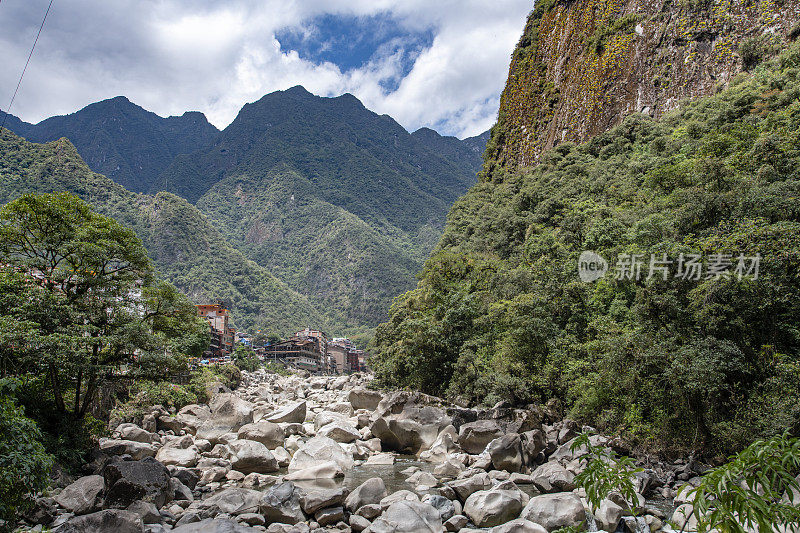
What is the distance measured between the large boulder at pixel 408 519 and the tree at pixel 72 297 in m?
7.33

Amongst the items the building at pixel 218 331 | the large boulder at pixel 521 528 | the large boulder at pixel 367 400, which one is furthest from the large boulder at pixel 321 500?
the building at pixel 218 331

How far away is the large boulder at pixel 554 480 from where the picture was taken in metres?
12.2

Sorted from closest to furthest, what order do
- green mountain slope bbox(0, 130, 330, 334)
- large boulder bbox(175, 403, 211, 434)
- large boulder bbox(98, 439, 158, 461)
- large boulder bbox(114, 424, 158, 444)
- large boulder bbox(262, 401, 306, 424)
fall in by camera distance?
large boulder bbox(98, 439, 158, 461) < large boulder bbox(114, 424, 158, 444) < large boulder bbox(175, 403, 211, 434) < large boulder bbox(262, 401, 306, 424) < green mountain slope bbox(0, 130, 330, 334)

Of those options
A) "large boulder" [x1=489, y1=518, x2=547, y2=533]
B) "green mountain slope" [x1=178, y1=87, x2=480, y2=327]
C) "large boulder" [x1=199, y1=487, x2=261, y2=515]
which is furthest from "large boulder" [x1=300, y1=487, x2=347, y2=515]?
"green mountain slope" [x1=178, y1=87, x2=480, y2=327]

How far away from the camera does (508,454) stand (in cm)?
1477

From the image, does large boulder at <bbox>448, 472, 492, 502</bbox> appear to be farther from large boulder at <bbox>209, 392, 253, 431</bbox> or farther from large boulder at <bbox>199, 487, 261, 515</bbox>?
large boulder at <bbox>209, 392, 253, 431</bbox>

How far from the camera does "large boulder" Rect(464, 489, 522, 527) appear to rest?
33.1ft

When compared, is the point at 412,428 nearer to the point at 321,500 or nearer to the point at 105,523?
the point at 321,500

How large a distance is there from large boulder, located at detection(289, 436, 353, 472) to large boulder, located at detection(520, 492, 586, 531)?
6.95m

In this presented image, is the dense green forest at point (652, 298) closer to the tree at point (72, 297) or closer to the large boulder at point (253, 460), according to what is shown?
the large boulder at point (253, 460)

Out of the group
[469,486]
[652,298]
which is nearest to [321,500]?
[469,486]

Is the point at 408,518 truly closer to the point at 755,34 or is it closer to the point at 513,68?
the point at 755,34

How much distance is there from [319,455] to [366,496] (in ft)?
15.3

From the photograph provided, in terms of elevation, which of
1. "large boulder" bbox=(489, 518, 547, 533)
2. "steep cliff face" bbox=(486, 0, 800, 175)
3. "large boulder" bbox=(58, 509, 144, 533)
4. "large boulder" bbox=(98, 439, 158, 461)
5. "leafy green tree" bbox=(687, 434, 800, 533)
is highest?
"steep cliff face" bbox=(486, 0, 800, 175)
